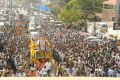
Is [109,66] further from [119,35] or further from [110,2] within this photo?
[110,2]

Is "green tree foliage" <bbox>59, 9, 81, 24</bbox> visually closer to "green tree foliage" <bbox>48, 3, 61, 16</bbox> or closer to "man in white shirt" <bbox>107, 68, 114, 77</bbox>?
"green tree foliage" <bbox>48, 3, 61, 16</bbox>

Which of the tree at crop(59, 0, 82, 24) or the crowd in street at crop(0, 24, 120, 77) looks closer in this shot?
the crowd in street at crop(0, 24, 120, 77)

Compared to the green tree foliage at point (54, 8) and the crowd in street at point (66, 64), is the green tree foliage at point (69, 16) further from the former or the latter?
the crowd in street at point (66, 64)

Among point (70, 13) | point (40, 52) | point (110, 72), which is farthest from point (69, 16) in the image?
point (110, 72)

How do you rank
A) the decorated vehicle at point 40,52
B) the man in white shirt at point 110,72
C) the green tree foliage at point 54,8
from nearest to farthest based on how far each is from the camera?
the man in white shirt at point 110,72 → the decorated vehicle at point 40,52 → the green tree foliage at point 54,8

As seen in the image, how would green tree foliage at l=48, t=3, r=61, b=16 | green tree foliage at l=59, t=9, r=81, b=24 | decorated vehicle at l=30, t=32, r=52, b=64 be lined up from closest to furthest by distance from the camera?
1. decorated vehicle at l=30, t=32, r=52, b=64
2. green tree foliage at l=59, t=9, r=81, b=24
3. green tree foliage at l=48, t=3, r=61, b=16

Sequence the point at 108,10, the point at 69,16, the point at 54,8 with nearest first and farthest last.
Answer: the point at 69,16, the point at 108,10, the point at 54,8

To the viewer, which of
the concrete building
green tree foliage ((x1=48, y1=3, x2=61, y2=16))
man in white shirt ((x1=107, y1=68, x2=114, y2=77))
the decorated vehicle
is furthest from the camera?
green tree foliage ((x1=48, y1=3, x2=61, y2=16))

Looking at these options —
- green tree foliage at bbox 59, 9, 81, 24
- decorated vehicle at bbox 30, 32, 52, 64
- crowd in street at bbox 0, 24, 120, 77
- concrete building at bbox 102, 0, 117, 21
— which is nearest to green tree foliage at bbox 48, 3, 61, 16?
green tree foliage at bbox 59, 9, 81, 24

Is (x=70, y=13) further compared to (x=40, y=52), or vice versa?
(x=70, y=13)

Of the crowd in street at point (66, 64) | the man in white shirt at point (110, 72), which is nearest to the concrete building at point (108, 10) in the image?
the crowd in street at point (66, 64)

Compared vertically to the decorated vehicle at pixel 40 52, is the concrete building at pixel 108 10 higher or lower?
lower

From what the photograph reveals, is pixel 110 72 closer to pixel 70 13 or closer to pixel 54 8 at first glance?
pixel 70 13

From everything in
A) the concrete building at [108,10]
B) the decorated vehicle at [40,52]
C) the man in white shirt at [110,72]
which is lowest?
the concrete building at [108,10]
